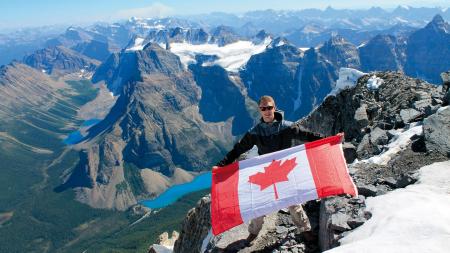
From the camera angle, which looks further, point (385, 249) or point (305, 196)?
point (305, 196)

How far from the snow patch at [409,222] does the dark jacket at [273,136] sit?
11.7 feet

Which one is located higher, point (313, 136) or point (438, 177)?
point (313, 136)

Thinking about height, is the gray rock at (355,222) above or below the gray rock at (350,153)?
above

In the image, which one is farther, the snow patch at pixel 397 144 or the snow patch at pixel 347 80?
the snow patch at pixel 347 80

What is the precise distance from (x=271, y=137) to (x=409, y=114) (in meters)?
13.6

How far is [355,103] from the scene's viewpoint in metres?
35.2

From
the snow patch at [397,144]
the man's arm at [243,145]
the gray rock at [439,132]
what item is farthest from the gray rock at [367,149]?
the man's arm at [243,145]

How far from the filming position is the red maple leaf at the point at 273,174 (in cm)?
1723

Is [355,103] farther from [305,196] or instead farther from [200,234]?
[305,196]

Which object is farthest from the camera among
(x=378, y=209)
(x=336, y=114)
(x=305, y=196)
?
(x=336, y=114)

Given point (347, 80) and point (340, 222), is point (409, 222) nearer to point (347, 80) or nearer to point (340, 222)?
point (340, 222)

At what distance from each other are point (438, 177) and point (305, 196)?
5.35 meters

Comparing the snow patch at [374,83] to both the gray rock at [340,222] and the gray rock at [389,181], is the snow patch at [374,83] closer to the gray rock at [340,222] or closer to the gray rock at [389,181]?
the gray rock at [389,181]

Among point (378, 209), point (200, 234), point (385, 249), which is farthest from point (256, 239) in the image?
point (200, 234)
